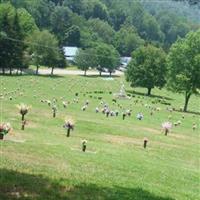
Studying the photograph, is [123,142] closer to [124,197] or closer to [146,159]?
[146,159]

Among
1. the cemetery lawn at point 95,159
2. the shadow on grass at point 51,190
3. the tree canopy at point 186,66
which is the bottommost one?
the cemetery lawn at point 95,159

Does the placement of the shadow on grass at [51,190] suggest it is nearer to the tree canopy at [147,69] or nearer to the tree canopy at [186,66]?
the tree canopy at [186,66]

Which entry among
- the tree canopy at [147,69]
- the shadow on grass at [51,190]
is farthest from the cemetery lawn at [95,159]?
the tree canopy at [147,69]

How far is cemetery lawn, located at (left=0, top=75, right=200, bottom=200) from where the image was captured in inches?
616

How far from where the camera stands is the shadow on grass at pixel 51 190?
1412 cm

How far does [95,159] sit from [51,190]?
31.2 ft

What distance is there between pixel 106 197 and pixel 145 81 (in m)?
73.9

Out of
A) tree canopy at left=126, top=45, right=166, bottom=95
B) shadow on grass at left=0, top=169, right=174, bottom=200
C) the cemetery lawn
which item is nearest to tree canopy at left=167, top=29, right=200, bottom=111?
tree canopy at left=126, top=45, right=166, bottom=95

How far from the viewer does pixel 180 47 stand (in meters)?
73.6

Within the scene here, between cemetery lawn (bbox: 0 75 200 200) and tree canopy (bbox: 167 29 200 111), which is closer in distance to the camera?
cemetery lawn (bbox: 0 75 200 200)

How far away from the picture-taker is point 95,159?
79.6ft

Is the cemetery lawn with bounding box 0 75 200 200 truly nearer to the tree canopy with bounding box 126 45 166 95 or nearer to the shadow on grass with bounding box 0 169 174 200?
the shadow on grass with bounding box 0 169 174 200

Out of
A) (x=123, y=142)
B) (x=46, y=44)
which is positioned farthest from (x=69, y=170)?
(x=46, y=44)

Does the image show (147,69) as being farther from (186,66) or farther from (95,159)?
(95,159)
